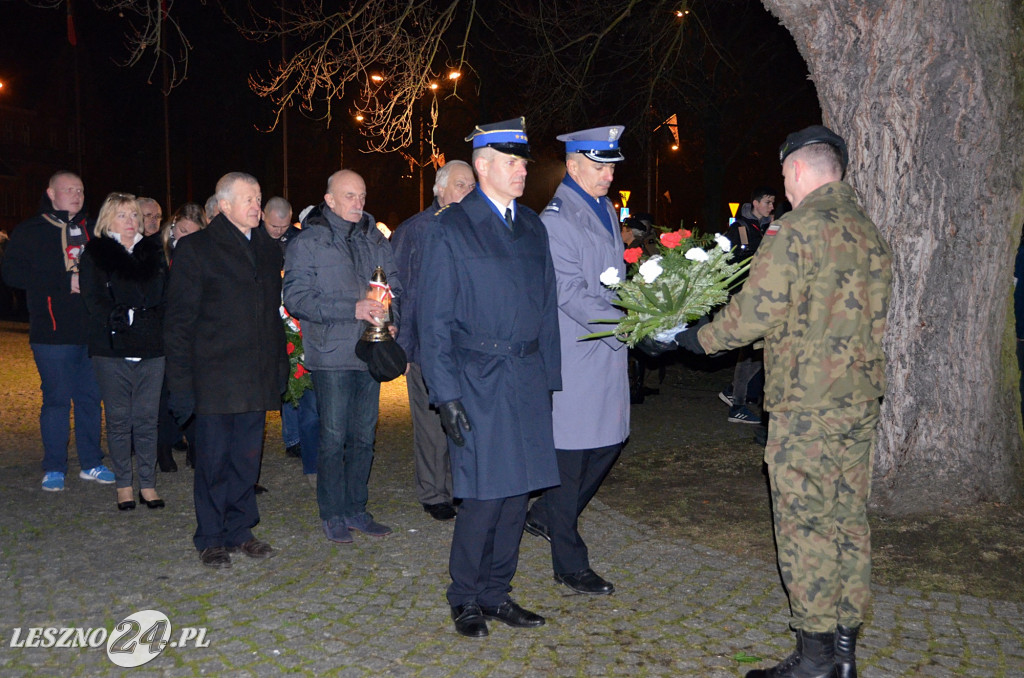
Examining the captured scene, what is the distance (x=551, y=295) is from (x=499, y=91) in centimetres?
2651

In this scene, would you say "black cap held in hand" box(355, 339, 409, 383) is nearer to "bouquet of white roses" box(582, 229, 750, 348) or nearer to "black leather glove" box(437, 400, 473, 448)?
"black leather glove" box(437, 400, 473, 448)

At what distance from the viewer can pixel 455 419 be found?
4.61 meters

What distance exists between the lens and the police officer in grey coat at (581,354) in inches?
205

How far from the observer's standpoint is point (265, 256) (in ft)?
19.6

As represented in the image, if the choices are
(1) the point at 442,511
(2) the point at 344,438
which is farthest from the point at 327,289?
(1) the point at 442,511

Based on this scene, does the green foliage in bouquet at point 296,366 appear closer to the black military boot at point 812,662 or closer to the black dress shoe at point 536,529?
the black dress shoe at point 536,529

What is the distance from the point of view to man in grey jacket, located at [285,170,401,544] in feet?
20.0

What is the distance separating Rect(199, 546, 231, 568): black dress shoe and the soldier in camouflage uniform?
9.88ft

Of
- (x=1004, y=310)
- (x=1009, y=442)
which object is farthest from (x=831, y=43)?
(x=1009, y=442)

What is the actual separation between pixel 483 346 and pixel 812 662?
1956 millimetres

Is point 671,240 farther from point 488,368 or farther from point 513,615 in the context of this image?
point 513,615

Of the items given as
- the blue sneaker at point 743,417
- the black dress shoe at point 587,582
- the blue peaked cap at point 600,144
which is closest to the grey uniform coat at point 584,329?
the blue peaked cap at point 600,144

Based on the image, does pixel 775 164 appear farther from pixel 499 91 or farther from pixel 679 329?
pixel 679 329

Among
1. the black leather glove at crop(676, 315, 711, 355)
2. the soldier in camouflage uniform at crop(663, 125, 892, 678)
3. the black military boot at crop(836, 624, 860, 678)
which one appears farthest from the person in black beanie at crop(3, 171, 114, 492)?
the black military boot at crop(836, 624, 860, 678)
